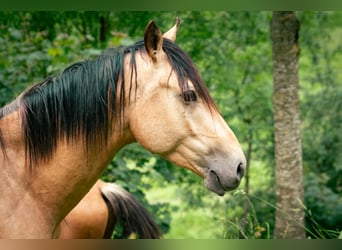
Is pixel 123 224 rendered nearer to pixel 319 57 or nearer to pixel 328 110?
pixel 328 110

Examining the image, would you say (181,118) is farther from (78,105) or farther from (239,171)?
(78,105)

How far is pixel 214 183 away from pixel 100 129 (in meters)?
0.55

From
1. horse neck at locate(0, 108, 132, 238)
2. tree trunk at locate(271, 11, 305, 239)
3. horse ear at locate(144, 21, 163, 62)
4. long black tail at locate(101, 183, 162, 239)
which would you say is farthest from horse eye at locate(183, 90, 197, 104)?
tree trunk at locate(271, 11, 305, 239)

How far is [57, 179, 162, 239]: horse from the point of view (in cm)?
317

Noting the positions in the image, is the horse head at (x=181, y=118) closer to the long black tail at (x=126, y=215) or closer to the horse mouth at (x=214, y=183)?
the horse mouth at (x=214, y=183)

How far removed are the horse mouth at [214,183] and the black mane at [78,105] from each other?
300 millimetres

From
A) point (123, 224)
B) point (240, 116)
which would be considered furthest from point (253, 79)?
point (123, 224)

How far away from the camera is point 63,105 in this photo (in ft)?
7.16

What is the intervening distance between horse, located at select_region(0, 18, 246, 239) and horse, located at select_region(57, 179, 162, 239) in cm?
92

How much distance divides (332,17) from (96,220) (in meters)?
5.14

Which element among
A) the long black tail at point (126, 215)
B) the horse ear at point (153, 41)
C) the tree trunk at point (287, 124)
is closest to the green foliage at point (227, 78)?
the tree trunk at point (287, 124)

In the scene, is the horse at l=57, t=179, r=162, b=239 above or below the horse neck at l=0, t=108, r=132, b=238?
below

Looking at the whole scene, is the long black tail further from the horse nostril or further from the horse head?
the horse nostril

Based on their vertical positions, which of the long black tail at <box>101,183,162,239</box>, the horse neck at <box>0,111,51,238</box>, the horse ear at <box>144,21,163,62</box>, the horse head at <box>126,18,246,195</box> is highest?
the horse ear at <box>144,21,163,62</box>
